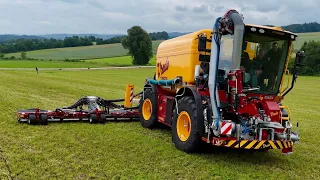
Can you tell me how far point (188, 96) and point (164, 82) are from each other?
1733 millimetres

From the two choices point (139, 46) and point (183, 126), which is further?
point (139, 46)

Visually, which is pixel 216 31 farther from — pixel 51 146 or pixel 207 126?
pixel 51 146

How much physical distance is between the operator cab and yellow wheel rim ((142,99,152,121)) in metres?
3.56

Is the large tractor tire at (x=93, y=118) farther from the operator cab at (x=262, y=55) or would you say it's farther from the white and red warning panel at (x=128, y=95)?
the operator cab at (x=262, y=55)

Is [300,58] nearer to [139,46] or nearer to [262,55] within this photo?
[262,55]

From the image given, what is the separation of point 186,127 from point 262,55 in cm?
235

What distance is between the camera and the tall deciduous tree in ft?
256

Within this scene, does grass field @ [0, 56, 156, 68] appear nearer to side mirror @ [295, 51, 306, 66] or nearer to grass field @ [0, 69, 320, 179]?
grass field @ [0, 69, 320, 179]

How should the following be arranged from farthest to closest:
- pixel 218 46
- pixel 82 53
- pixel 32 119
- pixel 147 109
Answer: pixel 82 53 < pixel 147 109 < pixel 32 119 < pixel 218 46

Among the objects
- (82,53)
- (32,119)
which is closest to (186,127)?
(32,119)

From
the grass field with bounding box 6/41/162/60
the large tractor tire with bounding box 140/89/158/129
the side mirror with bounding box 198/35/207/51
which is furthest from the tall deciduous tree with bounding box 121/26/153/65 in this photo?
the side mirror with bounding box 198/35/207/51

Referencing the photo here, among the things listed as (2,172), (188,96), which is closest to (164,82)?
(188,96)

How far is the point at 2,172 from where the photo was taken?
18.7 ft

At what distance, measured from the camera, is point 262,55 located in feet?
24.6
